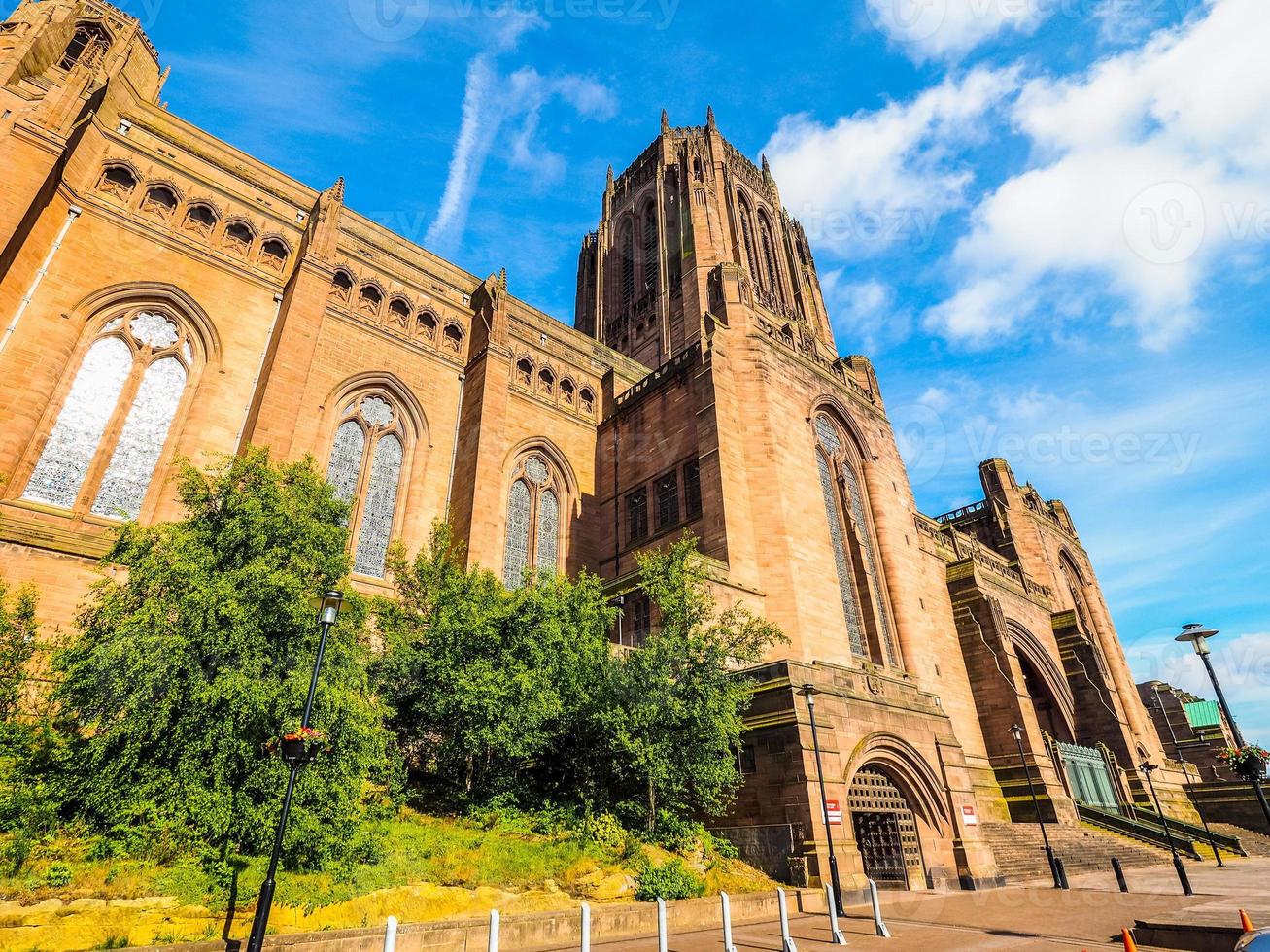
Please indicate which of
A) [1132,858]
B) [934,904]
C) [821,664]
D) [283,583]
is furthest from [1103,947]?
[1132,858]

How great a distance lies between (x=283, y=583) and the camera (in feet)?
40.0


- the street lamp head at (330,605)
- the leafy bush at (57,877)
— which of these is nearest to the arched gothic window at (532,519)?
the street lamp head at (330,605)

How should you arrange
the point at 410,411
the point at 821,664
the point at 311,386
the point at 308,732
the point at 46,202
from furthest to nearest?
1. the point at 410,411
2. the point at 311,386
3. the point at 46,202
4. the point at 821,664
5. the point at 308,732

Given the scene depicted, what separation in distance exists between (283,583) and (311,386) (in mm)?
13344

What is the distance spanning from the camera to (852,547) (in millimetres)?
27938

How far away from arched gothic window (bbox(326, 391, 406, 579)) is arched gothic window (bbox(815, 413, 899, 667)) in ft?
54.6

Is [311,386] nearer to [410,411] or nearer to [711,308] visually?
[410,411]

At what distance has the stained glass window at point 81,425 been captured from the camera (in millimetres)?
17734

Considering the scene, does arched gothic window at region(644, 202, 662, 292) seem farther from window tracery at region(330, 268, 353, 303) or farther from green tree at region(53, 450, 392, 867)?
green tree at region(53, 450, 392, 867)

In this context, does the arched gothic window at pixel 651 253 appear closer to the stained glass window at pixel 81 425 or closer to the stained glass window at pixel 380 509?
the stained glass window at pixel 380 509

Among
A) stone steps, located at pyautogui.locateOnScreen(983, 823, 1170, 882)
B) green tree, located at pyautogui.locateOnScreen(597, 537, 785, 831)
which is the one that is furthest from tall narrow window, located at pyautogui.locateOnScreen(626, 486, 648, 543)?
stone steps, located at pyautogui.locateOnScreen(983, 823, 1170, 882)

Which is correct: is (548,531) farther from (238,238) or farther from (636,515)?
(238,238)

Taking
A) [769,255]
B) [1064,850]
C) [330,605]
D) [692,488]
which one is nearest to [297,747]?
[330,605]

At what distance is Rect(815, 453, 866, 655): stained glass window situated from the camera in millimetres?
25969
